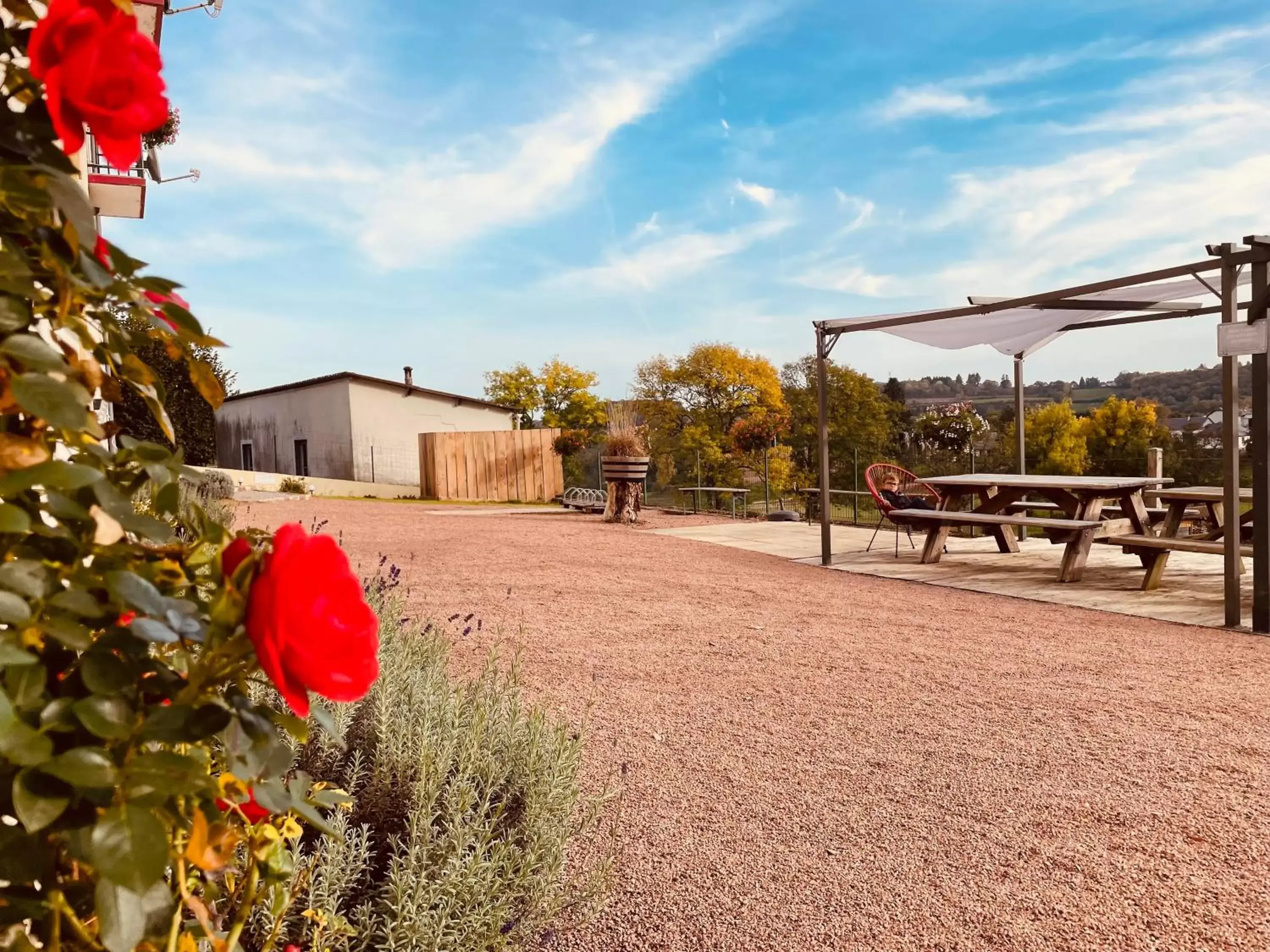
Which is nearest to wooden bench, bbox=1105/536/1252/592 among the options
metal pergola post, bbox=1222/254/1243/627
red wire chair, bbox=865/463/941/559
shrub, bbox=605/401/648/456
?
metal pergola post, bbox=1222/254/1243/627

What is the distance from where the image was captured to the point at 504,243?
15703 mm

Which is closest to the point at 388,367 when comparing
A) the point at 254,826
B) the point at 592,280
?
the point at 592,280

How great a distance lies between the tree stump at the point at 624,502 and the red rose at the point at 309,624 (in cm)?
1247

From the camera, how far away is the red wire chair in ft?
27.7

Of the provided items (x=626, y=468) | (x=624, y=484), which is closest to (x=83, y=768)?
(x=626, y=468)

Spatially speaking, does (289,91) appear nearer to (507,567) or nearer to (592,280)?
(507,567)

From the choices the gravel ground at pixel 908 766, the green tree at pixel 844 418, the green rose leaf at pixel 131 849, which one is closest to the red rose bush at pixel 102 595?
the green rose leaf at pixel 131 849

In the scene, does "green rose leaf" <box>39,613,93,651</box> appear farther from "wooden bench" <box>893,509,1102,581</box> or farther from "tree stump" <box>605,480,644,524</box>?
"tree stump" <box>605,480,644,524</box>

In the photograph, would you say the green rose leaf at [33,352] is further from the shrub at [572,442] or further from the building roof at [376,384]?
the building roof at [376,384]

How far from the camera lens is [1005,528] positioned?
945 centimetres

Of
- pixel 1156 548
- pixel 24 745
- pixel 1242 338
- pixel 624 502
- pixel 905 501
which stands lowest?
pixel 1156 548

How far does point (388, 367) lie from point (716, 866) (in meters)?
23.1

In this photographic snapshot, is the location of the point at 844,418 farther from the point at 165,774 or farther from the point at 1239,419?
the point at 165,774

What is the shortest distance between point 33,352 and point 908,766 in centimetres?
317
